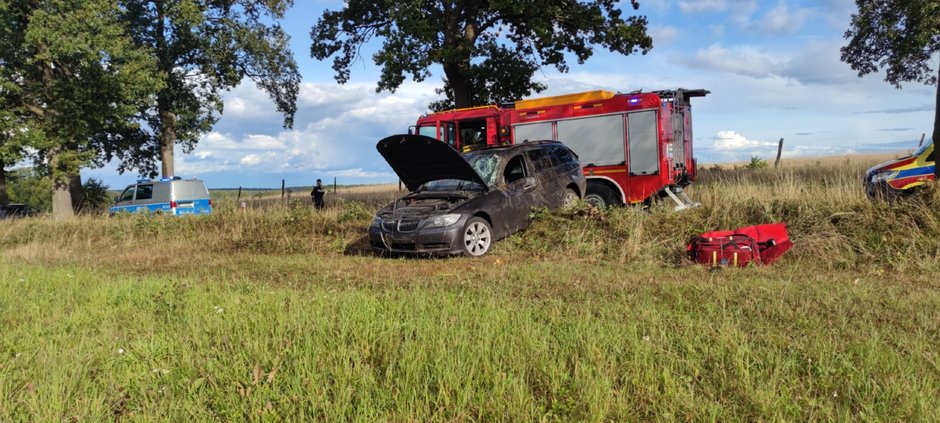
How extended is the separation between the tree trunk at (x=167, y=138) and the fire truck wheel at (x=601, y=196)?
20731 mm

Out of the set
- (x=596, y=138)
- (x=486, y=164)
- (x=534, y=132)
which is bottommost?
(x=486, y=164)

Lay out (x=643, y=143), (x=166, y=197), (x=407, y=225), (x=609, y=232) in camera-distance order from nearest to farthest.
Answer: (x=407, y=225)
(x=609, y=232)
(x=643, y=143)
(x=166, y=197)

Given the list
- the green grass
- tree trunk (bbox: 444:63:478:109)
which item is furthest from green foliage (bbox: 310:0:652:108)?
the green grass

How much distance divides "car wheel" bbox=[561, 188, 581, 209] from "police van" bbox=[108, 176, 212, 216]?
10.7m

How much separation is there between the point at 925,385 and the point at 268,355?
371 cm

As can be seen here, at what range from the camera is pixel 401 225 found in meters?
8.71

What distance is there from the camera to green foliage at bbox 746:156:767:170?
23692 mm

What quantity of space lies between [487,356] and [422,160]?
21.0 ft

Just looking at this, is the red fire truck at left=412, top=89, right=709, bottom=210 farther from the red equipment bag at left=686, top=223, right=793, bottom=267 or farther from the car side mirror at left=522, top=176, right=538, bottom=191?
the red equipment bag at left=686, top=223, right=793, bottom=267

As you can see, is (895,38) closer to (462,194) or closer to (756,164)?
(756,164)

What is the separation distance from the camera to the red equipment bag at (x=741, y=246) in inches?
273

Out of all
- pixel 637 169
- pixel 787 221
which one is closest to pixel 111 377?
pixel 787 221

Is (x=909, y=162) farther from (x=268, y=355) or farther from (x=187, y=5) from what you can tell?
(x=187, y=5)

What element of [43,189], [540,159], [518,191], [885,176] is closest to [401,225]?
[518,191]
